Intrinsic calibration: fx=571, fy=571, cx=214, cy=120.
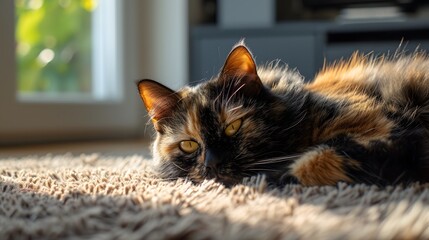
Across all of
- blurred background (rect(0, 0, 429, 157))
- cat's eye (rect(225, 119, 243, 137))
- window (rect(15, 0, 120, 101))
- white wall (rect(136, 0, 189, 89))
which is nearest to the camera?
cat's eye (rect(225, 119, 243, 137))

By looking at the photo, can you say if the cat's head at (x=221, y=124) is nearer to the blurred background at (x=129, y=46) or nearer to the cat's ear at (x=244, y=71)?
the cat's ear at (x=244, y=71)

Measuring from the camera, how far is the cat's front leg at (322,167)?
0.90 meters

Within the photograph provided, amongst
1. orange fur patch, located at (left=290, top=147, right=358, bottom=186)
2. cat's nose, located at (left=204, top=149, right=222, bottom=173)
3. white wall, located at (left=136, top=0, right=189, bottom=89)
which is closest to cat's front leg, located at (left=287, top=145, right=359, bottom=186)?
orange fur patch, located at (left=290, top=147, right=358, bottom=186)

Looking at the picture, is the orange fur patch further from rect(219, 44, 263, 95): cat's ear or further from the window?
the window

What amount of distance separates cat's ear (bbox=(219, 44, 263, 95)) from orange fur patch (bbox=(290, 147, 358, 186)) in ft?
0.61

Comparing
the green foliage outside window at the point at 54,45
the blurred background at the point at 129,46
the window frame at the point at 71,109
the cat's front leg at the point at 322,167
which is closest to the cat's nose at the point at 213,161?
the cat's front leg at the point at 322,167

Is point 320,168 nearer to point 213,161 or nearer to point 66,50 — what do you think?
point 213,161

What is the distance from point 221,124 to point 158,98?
7.7 inches

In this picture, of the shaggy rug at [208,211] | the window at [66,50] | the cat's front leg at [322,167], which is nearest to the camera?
the shaggy rug at [208,211]

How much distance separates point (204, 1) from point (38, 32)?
1030mm

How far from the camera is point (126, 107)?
3.21 m

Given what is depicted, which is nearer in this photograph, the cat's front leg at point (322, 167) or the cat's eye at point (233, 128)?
the cat's front leg at point (322, 167)

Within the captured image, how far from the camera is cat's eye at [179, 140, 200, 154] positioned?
1059 mm

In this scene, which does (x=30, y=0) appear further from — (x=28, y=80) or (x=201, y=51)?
(x=201, y=51)
